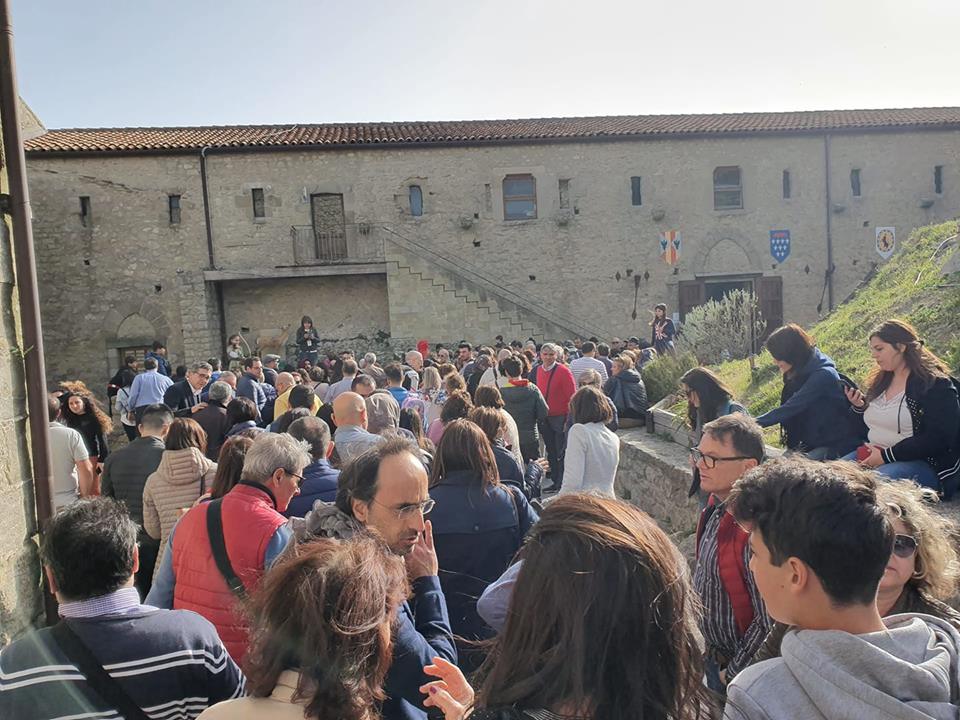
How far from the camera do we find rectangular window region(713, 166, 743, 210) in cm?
2319

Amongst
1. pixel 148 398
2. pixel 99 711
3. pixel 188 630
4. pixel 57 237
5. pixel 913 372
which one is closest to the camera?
pixel 99 711

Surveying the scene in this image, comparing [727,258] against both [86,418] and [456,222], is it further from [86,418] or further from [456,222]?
[86,418]

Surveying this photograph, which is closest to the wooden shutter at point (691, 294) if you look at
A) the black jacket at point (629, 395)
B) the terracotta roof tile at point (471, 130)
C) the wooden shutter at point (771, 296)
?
the wooden shutter at point (771, 296)

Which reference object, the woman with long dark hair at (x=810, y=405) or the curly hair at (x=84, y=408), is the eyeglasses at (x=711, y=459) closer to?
the woman with long dark hair at (x=810, y=405)

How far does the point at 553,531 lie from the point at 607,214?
22.1 m

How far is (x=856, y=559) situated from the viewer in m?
1.60

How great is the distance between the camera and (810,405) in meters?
4.59

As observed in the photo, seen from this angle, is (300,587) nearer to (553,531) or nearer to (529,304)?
(553,531)

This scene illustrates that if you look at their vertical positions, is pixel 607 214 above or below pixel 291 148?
below

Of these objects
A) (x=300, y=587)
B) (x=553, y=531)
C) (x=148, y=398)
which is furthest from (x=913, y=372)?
(x=148, y=398)

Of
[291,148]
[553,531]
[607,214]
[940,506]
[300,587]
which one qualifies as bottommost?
[940,506]

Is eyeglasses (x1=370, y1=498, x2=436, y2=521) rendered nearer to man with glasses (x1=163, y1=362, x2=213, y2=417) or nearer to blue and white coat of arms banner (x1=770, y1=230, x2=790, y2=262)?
man with glasses (x1=163, y1=362, x2=213, y2=417)

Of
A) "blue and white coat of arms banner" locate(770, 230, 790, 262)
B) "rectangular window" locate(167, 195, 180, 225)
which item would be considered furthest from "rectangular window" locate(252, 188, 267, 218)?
"blue and white coat of arms banner" locate(770, 230, 790, 262)

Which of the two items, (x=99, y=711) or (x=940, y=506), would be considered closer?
(x=99, y=711)
